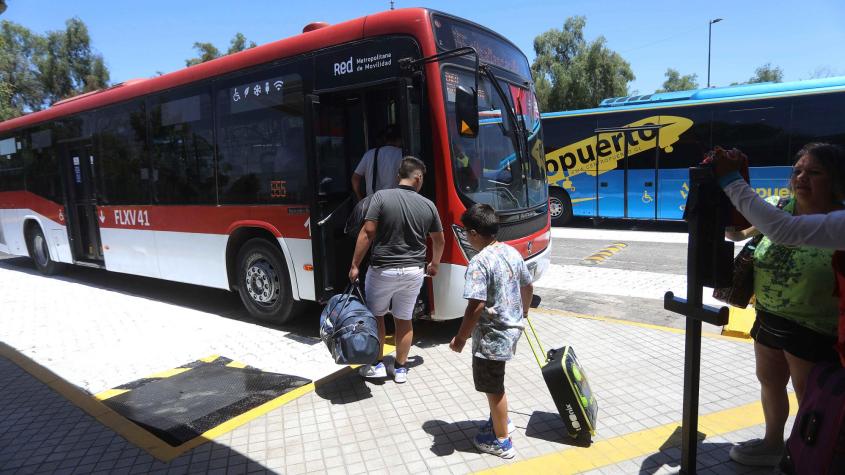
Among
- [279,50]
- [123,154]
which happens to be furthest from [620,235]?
[123,154]

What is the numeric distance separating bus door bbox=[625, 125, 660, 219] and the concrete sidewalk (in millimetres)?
8926

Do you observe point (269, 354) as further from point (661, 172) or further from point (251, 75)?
point (661, 172)

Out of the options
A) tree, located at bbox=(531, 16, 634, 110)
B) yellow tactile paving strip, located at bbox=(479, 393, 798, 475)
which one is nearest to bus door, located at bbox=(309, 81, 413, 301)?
yellow tactile paving strip, located at bbox=(479, 393, 798, 475)

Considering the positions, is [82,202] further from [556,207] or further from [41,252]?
[556,207]

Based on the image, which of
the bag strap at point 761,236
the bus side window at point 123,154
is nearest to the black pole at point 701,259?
the bag strap at point 761,236

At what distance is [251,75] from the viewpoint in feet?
18.5

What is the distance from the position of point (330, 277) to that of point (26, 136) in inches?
315

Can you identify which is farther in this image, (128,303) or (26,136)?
(26,136)

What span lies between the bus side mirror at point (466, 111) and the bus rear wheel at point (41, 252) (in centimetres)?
883

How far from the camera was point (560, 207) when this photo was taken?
14.8m

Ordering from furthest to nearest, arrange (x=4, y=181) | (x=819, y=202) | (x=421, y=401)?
1. (x=4, y=181)
2. (x=421, y=401)
3. (x=819, y=202)

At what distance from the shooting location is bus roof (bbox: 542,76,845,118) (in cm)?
1085

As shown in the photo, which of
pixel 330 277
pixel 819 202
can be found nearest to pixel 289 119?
pixel 330 277

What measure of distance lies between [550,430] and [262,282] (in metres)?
3.81
